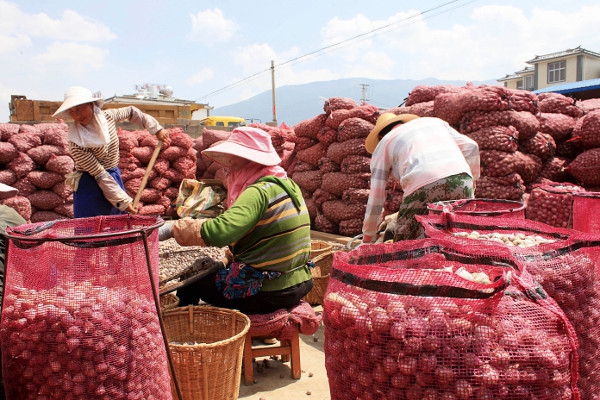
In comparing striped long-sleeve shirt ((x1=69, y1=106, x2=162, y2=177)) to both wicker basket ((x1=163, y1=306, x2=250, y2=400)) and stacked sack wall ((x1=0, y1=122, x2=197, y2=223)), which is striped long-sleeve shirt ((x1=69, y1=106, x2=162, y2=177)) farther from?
stacked sack wall ((x1=0, y1=122, x2=197, y2=223))

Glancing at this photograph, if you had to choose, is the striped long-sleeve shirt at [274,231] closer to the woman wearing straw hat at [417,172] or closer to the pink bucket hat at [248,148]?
the pink bucket hat at [248,148]

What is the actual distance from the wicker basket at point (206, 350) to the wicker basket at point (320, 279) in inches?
53.2

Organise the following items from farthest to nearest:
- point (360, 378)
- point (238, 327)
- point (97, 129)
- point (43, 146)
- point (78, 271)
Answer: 1. point (43, 146)
2. point (97, 129)
3. point (238, 327)
4. point (78, 271)
5. point (360, 378)

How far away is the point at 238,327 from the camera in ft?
7.55

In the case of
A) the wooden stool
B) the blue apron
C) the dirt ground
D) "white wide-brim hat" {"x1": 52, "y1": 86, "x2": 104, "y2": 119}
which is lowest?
the dirt ground

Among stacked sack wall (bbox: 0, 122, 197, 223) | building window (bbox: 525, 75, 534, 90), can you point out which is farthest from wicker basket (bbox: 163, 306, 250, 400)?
building window (bbox: 525, 75, 534, 90)

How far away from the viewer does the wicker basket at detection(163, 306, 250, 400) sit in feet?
6.50

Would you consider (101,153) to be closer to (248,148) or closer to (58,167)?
(248,148)

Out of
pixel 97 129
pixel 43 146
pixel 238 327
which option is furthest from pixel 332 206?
pixel 43 146

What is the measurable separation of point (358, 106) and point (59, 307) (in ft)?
15.0

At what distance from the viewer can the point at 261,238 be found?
244 cm

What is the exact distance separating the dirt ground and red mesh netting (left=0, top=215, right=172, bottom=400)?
3.75 ft

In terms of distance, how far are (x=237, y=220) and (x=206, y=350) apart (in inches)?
22.7

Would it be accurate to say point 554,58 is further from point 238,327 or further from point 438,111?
point 238,327
